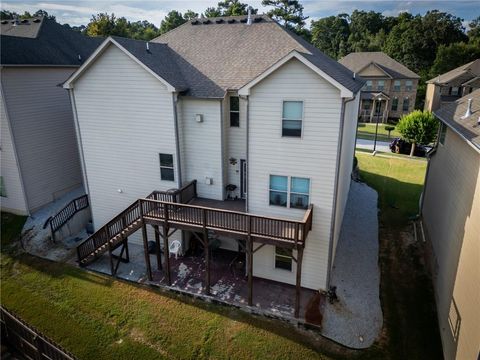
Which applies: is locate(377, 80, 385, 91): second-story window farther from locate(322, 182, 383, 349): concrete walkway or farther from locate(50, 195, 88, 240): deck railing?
locate(50, 195, 88, 240): deck railing

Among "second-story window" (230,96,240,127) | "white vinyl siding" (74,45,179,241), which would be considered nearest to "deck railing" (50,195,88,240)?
"white vinyl siding" (74,45,179,241)

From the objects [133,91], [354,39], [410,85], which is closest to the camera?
[133,91]

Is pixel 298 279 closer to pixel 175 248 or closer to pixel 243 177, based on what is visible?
pixel 243 177

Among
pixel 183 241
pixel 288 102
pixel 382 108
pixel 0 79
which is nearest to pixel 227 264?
pixel 183 241

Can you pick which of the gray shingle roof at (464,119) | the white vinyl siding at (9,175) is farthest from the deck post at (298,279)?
the white vinyl siding at (9,175)

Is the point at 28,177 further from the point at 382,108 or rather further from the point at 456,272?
the point at 382,108

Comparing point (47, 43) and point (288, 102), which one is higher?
point (47, 43)
